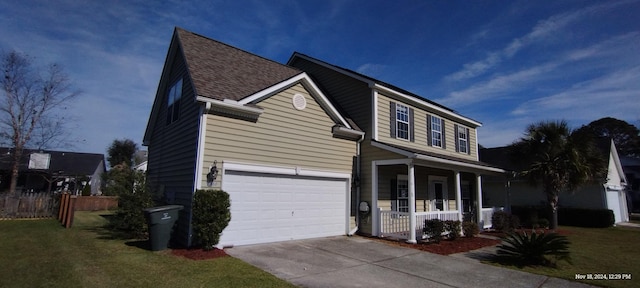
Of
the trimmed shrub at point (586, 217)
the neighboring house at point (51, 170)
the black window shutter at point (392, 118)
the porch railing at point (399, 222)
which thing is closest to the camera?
the porch railing at point (399, 222)

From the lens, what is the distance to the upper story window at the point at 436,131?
16859mm

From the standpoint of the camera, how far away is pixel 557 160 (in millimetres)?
17391

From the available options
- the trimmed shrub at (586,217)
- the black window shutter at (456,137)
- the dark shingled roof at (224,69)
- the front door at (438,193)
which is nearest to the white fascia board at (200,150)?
the dark shingled roof at (224,69)

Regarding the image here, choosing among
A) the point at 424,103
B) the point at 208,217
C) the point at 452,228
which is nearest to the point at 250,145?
the point at 208,217

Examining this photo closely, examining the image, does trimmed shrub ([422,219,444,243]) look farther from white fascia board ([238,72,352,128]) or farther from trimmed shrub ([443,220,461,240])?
white fascia board ([238,72,352,128])

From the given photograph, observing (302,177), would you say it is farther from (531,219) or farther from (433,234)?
(531,219)

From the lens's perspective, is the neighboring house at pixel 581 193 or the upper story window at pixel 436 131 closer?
the upper story window at pixel 436 131

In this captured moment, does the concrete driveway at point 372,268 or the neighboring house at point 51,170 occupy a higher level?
the neighboring house at point 51,170

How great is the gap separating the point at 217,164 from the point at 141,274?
11.8 feet

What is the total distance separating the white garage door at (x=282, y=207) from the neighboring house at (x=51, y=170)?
29533mm

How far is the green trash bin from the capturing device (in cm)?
846

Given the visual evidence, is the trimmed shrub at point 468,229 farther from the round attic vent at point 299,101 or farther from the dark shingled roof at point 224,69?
the dark shingled roof at point 224,69

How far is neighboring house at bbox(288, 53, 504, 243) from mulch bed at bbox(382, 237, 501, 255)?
1.56 feet

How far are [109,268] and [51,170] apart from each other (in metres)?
36.9
